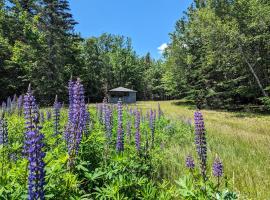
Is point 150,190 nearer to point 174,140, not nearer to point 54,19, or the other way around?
point 174,140

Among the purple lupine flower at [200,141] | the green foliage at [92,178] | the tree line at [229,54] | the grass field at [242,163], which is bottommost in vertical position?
the grass field at [242,163]

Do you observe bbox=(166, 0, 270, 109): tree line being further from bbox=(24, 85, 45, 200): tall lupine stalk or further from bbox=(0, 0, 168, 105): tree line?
bbox=(24, 85, 45, 200): tall lupine stalk

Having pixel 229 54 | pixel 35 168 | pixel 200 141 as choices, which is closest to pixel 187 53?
pixel 229 54

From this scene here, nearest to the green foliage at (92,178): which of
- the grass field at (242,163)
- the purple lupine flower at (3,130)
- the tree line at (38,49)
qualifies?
the purple lupine flower at (3,130)

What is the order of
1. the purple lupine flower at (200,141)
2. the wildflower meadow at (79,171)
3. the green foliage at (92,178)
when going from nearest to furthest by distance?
1. the wildflower meadow at (79,171)
2. the green foliage at (92,178)
3. the purple lupine flower at (200,141)

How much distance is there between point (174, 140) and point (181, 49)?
3003 centimetres

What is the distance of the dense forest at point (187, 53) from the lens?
73.8ft

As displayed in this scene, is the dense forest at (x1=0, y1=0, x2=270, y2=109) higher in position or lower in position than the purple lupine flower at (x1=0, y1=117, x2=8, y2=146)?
higher

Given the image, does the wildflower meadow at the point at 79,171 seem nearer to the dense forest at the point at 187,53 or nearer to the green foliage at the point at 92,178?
the green foliage at the point at 92,178

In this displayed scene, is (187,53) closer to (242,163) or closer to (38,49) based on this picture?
(38,49)

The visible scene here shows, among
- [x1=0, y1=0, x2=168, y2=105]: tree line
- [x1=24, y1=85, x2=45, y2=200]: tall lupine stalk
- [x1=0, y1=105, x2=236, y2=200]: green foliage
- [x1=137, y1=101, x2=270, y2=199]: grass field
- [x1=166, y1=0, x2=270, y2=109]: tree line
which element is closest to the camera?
[x1=24, y1=85, x2=45, y2=200]: tall lupine stalk

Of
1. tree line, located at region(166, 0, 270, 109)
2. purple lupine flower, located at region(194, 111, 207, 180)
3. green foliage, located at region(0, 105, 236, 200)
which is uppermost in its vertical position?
tree line, located at region(166, 0, 270, 109)

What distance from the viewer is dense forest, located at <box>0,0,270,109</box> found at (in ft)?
73.8

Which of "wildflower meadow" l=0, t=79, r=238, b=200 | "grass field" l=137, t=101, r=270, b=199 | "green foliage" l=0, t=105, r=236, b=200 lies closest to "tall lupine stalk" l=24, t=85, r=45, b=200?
"wildflower meadow" l=0, t=79, r=238, b=200
